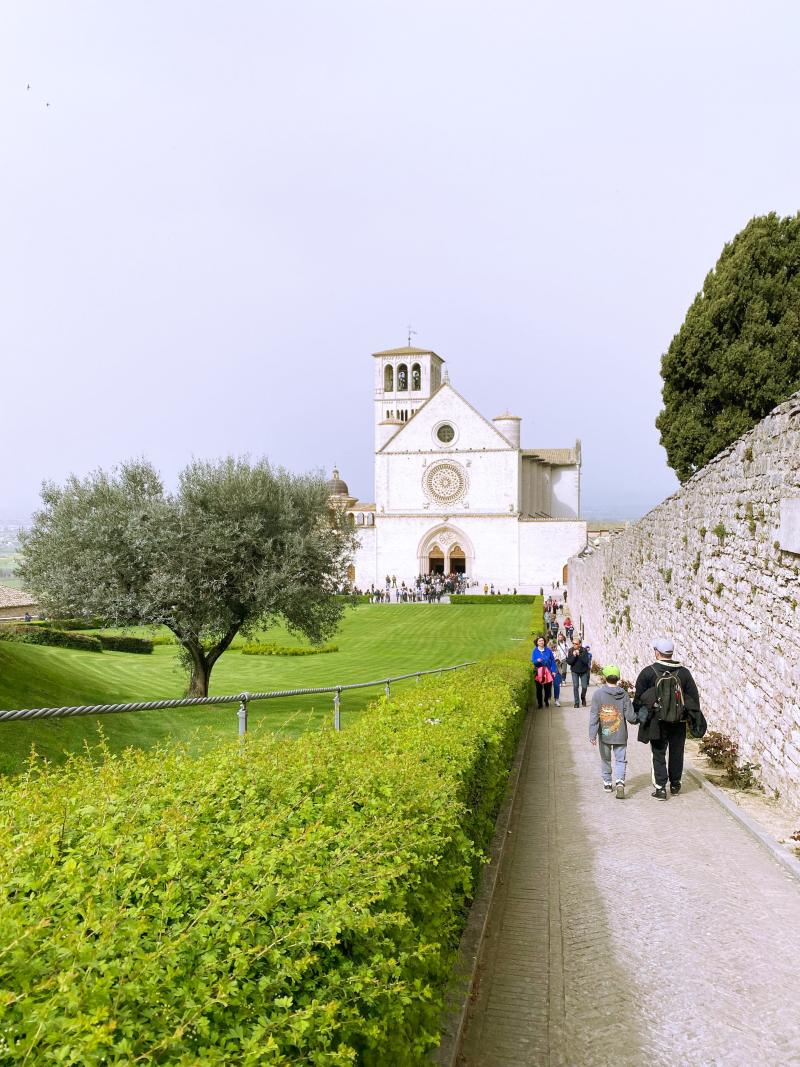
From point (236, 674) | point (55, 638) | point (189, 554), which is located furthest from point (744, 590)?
point (55, 638)

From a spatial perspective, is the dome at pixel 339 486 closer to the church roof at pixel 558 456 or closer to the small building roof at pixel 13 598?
the church roof at pixel 558 456

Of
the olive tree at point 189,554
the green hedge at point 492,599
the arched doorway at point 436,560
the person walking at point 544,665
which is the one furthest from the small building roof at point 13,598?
the arched doorway at point 436,560

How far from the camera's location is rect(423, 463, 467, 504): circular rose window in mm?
60188

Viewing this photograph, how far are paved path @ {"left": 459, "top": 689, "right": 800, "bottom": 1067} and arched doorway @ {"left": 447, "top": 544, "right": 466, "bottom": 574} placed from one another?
176ft

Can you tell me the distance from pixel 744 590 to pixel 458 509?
170ft

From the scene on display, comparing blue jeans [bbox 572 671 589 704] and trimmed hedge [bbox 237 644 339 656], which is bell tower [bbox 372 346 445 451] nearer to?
trimmed hedge [bbox 237 644 339 656]

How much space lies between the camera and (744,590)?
845 cm

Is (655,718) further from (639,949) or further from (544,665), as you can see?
(544,665)

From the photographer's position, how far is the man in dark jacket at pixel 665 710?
24.7 feet

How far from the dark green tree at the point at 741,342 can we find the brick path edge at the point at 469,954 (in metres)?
19.0

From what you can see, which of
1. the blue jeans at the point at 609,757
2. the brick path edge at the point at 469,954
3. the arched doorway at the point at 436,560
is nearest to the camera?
the brick path edge at the point at 469,954

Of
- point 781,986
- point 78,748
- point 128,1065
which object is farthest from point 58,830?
point 78,748

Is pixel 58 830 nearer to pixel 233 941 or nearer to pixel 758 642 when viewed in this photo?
pixel 233 941

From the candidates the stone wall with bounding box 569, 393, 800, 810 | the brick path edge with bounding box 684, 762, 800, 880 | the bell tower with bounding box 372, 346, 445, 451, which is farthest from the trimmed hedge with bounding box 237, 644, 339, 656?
the bell tower with bounding box 372, 346, 445, 451
